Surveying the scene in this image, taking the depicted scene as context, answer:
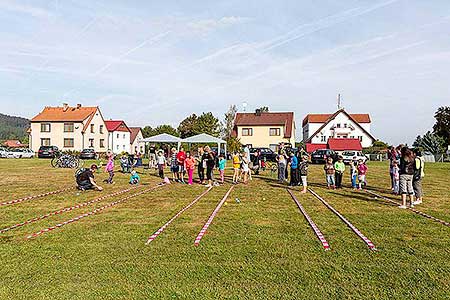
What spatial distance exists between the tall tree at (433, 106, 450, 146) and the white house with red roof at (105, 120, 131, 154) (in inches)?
1947

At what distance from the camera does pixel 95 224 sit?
30.4 ft

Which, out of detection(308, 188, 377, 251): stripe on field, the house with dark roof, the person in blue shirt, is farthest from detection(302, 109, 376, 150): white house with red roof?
detection(308, 188, 377, 251): stripe on field

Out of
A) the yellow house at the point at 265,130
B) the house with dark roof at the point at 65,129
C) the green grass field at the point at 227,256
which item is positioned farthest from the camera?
the house with dark roof at the point at 65,129

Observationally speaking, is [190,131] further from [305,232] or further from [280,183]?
[305,232]

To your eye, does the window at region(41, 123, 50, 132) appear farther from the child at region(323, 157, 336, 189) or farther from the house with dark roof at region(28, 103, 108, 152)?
the child at region(323, 157, 336, 189)

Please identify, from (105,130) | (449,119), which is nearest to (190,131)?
(105,130)

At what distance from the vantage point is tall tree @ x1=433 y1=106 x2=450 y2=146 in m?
62.2

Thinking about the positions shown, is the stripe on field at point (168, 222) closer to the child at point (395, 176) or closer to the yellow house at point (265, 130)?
the child at point (395, 176)

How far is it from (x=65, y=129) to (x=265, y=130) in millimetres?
29218

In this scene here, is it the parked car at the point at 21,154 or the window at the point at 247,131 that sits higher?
the window at the point at 247,131

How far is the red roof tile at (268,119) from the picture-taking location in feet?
203

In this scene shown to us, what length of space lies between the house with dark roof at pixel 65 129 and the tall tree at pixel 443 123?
50181 millimetres

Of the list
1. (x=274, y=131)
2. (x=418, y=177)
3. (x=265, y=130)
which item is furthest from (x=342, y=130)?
(x=418, y=177)

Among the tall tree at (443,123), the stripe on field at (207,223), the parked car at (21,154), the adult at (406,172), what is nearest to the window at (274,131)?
the tall tree at (443,123)
